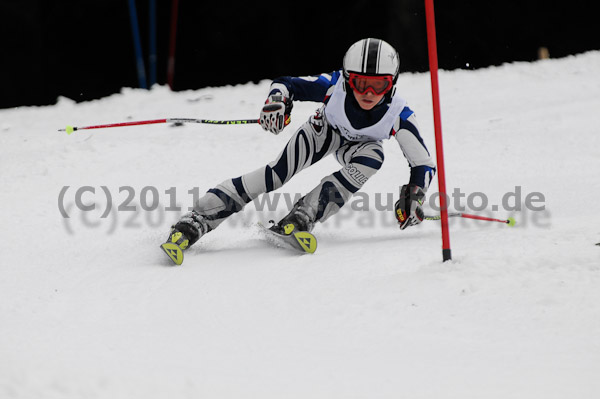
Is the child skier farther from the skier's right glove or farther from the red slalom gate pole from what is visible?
the red slalom gate pole

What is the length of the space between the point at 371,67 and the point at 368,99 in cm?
18

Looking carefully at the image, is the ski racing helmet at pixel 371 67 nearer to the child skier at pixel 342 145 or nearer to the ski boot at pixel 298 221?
the child skier at pixel 342 145

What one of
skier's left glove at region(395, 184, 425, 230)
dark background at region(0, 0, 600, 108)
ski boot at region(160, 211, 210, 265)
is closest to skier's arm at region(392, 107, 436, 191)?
skier's left glove at region(395, 184, 425, 230)

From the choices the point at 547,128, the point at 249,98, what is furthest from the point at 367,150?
the point at 249,98

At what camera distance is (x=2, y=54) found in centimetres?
1031

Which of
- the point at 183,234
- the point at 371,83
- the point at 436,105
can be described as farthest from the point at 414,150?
the point at 183,234

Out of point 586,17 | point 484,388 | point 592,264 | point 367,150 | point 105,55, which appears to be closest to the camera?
point 484,388

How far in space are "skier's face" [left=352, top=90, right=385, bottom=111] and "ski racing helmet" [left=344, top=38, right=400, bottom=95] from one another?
0.07 feet

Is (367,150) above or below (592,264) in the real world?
above

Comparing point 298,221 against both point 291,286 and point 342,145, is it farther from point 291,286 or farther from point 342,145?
point 291,286

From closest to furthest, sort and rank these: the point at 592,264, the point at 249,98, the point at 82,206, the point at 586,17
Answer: the point at 592,264, the point at 82,206, the point at 249,98, the point at 586,17

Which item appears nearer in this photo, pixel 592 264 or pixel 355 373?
pixel 355 373

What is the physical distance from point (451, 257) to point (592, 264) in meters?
0.58

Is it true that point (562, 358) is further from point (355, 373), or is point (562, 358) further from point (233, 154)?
point (233, 154)
